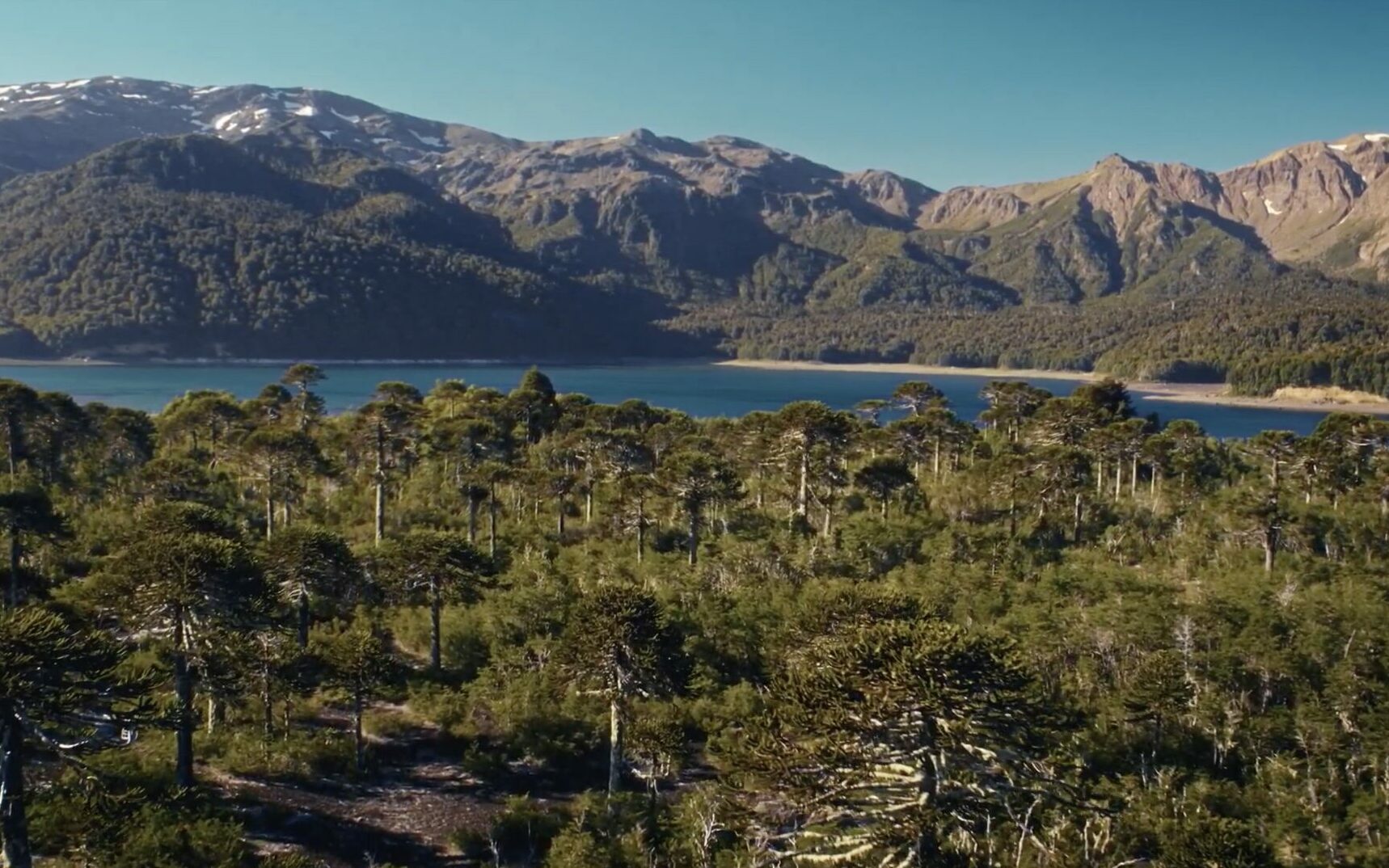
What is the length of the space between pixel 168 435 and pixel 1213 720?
53.6 m

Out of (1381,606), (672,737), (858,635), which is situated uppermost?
(858,635)

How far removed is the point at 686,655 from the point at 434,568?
8.50 m

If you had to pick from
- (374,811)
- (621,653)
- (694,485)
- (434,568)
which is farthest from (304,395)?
(621,653)

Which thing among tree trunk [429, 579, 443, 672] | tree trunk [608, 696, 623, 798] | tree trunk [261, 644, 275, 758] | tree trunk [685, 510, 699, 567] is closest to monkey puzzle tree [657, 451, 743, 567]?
tree trunk [685, 510, 699, 567]

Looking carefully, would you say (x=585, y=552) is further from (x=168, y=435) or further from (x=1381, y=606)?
(x=168, y=435)

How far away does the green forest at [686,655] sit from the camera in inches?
530

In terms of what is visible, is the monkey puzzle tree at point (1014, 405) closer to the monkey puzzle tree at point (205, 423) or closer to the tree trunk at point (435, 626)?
the tree trunk at point (435, 626)

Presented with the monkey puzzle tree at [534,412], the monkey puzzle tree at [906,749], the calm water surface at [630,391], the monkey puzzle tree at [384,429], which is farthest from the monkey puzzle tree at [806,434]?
the calm water surface at [630,391]

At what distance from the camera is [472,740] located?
2333 cm

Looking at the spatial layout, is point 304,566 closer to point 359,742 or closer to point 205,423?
point 359,742

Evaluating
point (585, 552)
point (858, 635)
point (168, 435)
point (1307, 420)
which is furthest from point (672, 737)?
point (1307, 420)

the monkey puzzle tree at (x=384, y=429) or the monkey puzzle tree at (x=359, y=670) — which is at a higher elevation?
the monkey puzzle tree at (x=384, y=429)

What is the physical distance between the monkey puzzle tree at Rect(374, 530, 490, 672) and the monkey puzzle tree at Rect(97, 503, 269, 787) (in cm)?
659

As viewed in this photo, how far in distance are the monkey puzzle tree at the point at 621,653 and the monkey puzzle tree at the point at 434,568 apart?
661 cm
